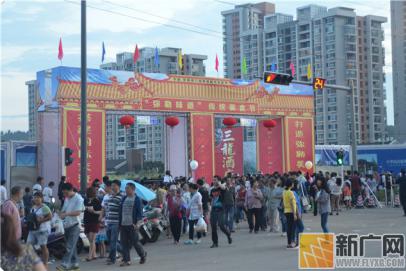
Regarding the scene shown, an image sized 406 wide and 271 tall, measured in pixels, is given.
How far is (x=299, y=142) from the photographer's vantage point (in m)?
31.7

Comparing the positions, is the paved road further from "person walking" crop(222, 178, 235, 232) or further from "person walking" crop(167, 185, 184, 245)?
"person walking" crop(222, 178, 235, 232)

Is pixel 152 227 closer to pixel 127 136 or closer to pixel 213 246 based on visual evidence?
pixel 213 246

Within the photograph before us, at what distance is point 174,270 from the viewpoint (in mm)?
11367

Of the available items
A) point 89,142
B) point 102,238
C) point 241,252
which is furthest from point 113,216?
point 89,142

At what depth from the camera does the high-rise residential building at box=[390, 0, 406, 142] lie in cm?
8638

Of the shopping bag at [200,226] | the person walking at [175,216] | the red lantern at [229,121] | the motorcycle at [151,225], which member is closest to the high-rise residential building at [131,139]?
the red lantern at [229,121]

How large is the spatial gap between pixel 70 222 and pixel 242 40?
291ft

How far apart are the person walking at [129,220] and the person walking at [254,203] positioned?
18.9 feet

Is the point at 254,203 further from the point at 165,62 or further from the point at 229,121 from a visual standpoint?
the point at 165,62

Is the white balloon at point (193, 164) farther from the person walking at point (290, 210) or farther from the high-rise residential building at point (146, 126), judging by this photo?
the high-rise residential building at point (146, 126)

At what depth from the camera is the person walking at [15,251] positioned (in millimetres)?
4941

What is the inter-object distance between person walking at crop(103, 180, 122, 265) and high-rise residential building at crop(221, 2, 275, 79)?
85.4 meters

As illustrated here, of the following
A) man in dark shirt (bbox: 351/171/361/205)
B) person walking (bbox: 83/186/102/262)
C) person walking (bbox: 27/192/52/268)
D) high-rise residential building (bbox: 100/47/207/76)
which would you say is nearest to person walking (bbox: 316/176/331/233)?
person walking (bbox: 83/186/102/262)

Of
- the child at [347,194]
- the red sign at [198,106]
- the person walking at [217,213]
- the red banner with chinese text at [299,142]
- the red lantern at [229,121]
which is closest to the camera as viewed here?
the person walking at [217,213]
